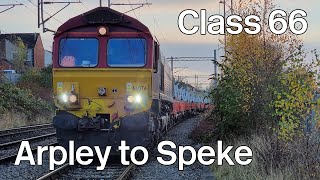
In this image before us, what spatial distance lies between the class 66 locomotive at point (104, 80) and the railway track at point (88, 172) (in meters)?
0.63

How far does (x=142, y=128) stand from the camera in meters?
12.2

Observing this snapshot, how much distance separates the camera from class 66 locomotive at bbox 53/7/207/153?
1231cm

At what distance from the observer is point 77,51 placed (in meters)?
13.0

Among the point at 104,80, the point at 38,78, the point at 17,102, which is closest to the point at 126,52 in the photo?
the point at 104,80

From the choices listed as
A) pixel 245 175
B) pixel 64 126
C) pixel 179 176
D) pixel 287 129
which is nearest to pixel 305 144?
pixel 287 129

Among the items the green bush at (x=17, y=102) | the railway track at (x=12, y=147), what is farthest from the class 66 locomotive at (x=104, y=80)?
the green bush at (x=17, y=102)

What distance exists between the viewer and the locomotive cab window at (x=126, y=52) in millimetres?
12734

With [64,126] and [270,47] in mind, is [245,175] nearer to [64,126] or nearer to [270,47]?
[64,126]

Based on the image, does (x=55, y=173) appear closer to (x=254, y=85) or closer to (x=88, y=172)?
(x=88, y=172)

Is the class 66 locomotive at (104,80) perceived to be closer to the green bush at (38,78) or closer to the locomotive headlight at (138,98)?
the locomotive headlight at (138,98)

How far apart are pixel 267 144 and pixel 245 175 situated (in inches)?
32.0

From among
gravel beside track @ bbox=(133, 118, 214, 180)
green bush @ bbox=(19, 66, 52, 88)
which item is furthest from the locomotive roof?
green bush @ bbox=(19, 66, 52, 88)

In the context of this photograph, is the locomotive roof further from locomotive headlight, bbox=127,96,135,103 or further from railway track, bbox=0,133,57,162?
railway track, bbox=0,133,57,162

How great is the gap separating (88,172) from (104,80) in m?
2.41
